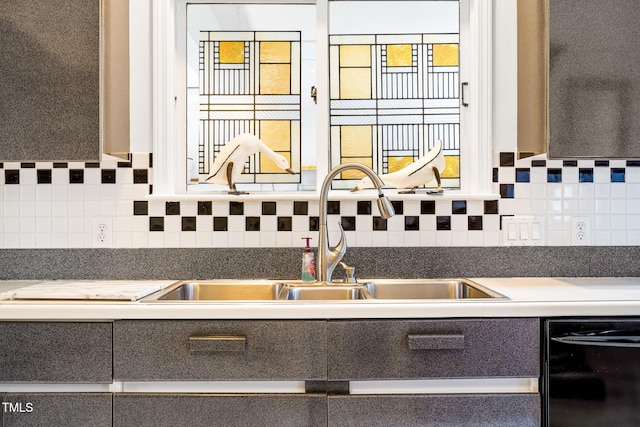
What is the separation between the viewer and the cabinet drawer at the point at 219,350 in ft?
4.53

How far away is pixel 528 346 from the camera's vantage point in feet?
4.58

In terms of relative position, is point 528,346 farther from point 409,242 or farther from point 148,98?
point 148,98

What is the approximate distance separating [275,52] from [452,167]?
0.88 metres

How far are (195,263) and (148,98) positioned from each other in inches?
26.7

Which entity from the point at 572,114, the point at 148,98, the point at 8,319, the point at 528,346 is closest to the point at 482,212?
the point at 572,114

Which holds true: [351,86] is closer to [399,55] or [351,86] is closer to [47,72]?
[399,55]

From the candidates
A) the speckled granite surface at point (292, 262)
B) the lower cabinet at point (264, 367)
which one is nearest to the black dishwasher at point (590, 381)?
the lower cabinet at point (264, 367)

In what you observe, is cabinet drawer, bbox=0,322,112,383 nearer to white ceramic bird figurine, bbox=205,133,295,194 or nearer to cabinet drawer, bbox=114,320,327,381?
cabinet drawer, bbox=114,320,327,381

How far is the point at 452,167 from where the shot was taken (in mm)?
2121

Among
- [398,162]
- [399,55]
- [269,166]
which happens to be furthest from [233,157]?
[399,55]

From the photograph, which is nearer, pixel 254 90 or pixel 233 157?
pixel 233 157

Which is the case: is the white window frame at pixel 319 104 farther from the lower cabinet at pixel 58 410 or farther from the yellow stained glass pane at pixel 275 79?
the lower cabinet at pixel 58 410

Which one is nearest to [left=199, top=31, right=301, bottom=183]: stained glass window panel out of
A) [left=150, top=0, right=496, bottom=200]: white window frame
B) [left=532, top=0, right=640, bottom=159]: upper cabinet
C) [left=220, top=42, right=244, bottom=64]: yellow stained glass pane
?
[left=220, top=42, right=244, bottom=64]: yellow stained glass pane

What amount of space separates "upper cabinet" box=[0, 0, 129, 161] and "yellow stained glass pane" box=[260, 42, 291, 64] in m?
0.66
